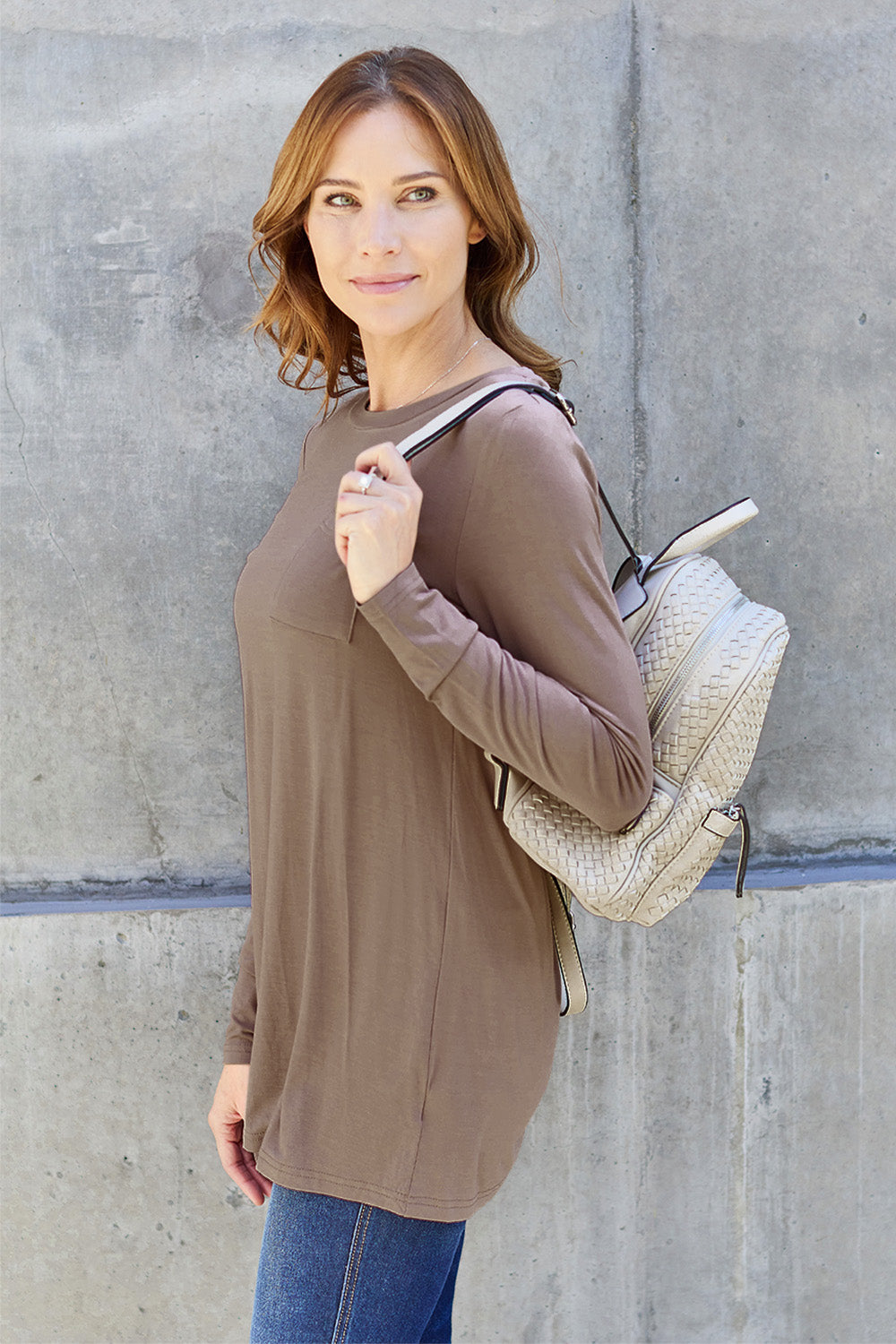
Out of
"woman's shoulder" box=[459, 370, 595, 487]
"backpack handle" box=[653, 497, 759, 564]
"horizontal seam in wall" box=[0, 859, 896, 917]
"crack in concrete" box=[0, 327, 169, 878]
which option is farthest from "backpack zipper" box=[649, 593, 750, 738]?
"crack in concrete" box=[0, 327, 169, 878]

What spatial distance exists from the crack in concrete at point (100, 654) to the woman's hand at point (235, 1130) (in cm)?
63

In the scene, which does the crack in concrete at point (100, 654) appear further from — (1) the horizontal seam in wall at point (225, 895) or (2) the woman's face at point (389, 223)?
(2) the woman's face at point (389, 223)

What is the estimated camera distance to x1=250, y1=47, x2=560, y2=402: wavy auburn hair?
4.38 feet

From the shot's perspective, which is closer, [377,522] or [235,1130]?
[377,522]

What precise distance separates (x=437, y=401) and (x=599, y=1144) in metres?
1.63

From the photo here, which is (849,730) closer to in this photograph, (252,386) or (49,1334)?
(252,386)

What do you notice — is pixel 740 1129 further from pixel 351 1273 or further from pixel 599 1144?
pixel 351 1273

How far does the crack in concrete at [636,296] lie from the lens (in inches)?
81.8

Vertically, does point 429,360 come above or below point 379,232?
below

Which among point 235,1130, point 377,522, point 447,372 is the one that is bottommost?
point 235,1130

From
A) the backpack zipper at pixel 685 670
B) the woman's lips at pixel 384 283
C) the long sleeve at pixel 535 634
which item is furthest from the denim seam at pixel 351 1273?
the woman's lips at pixel 384 283

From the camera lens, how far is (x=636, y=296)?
213cm

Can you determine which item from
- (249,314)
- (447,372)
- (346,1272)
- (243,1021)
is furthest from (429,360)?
(346,1272)

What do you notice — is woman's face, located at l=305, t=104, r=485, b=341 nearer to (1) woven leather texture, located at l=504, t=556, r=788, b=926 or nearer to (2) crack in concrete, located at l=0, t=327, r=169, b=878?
(1) woven leather texture, located at l=504, t=556, r=788, b=926
